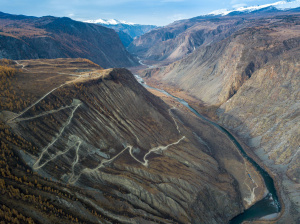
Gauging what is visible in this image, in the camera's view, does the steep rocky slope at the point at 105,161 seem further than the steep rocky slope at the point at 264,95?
No

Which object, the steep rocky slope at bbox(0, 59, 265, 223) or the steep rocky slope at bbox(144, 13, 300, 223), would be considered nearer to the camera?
the steep rocky slope at bbox(0, 59, 265, 223)

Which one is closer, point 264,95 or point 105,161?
point 105,161

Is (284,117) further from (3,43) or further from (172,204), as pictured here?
(3,43)

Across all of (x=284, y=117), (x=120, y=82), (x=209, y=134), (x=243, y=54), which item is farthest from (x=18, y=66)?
(x=243, y=54)

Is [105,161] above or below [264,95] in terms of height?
below
